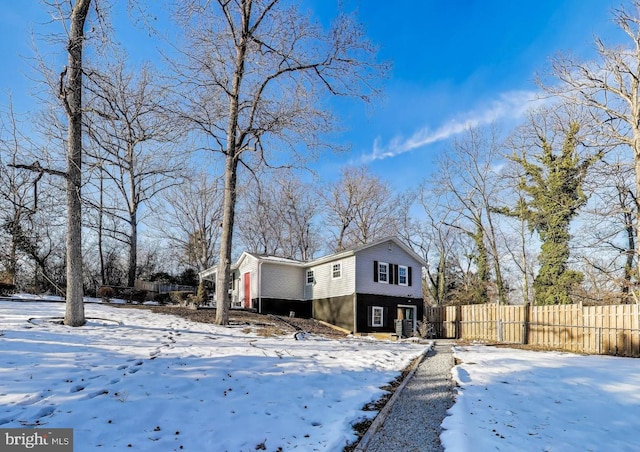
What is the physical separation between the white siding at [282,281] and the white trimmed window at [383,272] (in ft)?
15.3

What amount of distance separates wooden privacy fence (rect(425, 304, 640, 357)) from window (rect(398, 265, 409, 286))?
7.80 feet

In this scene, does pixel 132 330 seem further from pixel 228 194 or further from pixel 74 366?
pixel 228 194

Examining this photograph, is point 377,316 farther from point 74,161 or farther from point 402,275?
point 74,161

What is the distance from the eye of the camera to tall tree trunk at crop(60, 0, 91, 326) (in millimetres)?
8461

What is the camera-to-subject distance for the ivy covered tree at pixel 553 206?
A: 20828 millimetres

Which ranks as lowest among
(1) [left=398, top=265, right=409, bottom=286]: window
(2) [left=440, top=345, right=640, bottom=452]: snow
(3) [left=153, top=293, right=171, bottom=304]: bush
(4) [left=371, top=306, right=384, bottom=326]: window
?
(4) [left=371, top=306, right=384, bottom=326]: window

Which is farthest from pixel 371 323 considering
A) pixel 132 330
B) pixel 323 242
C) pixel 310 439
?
pixel 323 242

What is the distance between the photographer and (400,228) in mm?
33469

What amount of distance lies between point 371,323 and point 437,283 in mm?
13901

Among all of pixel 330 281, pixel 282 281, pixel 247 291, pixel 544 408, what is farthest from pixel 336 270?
pixel 544 408

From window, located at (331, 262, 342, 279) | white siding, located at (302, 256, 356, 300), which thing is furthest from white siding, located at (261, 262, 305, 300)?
window, located at (331, 262, 342, 279)

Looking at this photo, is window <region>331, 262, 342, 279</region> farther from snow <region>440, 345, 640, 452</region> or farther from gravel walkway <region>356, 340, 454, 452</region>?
gravel walkway <region>356, 340, 454, 452</region>

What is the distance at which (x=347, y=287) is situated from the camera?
18.9 m

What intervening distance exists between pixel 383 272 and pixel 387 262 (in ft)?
1.94
